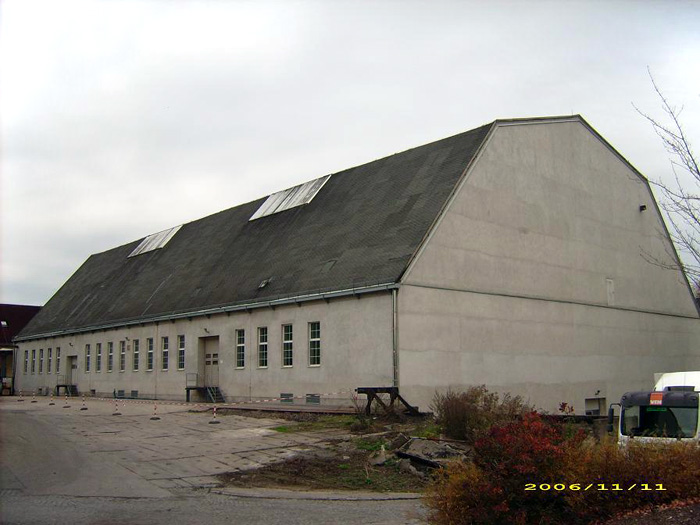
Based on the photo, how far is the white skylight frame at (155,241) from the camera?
4722 centimetres

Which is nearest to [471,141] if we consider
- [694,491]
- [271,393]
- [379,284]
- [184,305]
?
[379,284]

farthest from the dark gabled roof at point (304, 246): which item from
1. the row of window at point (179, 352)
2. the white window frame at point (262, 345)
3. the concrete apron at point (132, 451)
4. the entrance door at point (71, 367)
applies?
the concrete apron at point (132, 451)

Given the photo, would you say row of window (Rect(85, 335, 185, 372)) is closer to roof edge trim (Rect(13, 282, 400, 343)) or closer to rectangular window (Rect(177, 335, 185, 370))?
rectangular window (Rect(177, 335, 185, 370))

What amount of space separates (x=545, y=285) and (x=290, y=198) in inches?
568

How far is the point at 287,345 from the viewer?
27109mm

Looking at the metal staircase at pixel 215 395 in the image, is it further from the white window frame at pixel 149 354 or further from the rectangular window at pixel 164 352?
the white window frame at pixel 149 354

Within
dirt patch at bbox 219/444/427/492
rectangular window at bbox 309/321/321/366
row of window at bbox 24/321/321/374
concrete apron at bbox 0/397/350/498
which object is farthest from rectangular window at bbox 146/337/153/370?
dirt patch at bbox 219/444/427/492

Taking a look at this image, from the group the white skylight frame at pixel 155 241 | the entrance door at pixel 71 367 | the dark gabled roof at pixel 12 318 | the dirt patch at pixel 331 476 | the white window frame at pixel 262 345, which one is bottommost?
the dirt patch at pixel 331 476

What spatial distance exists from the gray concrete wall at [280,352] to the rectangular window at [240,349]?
0.20 m

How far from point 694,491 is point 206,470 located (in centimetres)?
930

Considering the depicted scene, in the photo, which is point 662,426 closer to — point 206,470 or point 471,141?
point 206,470

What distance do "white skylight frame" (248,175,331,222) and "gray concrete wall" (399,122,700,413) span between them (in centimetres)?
1094
